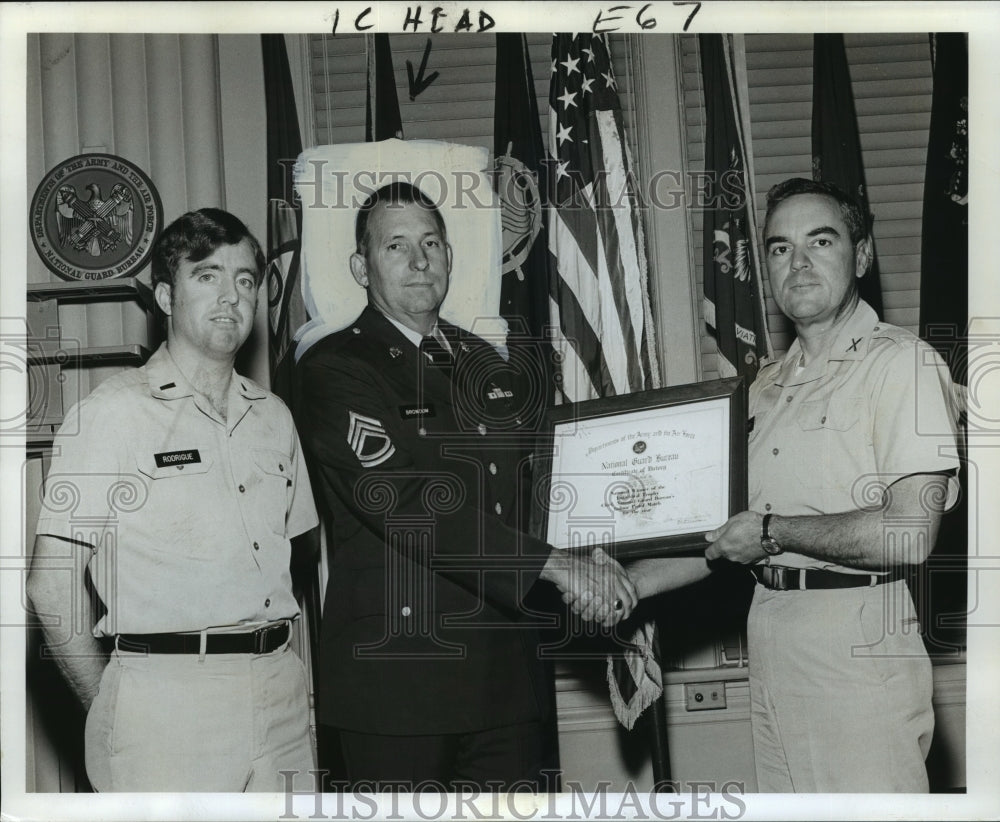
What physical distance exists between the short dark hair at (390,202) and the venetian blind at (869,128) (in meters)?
0.81

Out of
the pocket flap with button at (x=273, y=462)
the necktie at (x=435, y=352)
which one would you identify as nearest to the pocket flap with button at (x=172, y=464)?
the pocket flap with button at (x=273, y=462)

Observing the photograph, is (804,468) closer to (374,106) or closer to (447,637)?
(447,637)

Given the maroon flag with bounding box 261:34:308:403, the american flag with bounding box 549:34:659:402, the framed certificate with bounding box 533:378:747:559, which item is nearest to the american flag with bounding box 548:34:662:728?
the american flag with bounding box 549:34:659:402

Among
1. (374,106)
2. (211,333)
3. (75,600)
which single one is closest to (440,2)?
(374,106)

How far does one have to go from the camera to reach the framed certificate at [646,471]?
3.28 metres

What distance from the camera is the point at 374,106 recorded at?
138 inches

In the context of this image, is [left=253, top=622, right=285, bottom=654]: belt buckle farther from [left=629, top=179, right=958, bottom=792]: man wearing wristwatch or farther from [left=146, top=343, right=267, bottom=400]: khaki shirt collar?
[left=629, top=179, right=958, bottom=792]: man wearing wristwatch

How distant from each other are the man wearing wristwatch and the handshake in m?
0.07

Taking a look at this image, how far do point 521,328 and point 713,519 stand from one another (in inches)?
31.9

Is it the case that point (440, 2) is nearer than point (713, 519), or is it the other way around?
point (713, 519)

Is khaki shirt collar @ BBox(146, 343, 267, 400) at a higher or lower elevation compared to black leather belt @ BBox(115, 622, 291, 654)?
higher

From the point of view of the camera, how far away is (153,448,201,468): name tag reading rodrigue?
331 cm

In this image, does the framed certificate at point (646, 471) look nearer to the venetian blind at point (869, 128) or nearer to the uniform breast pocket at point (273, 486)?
the venetian blind at point (869, 128)

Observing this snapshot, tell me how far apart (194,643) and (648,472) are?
4.58 feet
